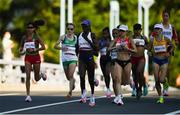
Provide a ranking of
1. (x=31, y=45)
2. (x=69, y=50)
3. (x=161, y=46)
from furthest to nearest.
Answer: (x=69, y=50)
(x=31, y=45)
(x=161, y=46)

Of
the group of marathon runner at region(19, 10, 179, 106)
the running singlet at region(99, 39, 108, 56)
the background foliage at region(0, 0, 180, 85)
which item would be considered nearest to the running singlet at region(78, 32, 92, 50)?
the group of marathon runner at region(19, 10, 179, 106)

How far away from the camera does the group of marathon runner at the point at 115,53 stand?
20.9m

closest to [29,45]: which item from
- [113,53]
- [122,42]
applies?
[113,53]

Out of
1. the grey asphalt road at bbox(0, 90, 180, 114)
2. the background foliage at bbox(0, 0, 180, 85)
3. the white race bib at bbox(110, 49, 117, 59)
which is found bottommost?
the grey asphalt road at bbox(0, 90, 180, 114)

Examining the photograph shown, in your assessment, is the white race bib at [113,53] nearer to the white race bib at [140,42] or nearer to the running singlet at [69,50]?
the white race bib at [140,42]

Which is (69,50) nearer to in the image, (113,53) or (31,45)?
(31,45)

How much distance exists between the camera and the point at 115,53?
20.9 meters

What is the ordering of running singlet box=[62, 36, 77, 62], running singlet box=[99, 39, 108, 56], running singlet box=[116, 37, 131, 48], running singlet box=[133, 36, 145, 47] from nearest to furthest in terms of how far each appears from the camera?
1. running singlet box=[116, 37, 131, 48]
2. running singlet box=[133, 36, 145, 47]
3. running singlet box=[62, 36, 77, 62]
4. running singlet box=[99, 39, 108, 56]

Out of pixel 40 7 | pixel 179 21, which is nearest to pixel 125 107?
pixel 179 21

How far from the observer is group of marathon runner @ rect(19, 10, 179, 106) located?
2089 cm

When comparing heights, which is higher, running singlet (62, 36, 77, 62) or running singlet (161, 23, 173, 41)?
running singlet (161, 23, 173, 41)

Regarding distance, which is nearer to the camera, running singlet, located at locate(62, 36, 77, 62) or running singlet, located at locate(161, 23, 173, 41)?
running singlet, located at locate(161, 23, 173, 41)

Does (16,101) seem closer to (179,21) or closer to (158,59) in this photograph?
(158,59)

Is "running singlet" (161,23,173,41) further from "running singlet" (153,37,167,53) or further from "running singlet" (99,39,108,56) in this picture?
"running singlet" (99,39,108,56)
